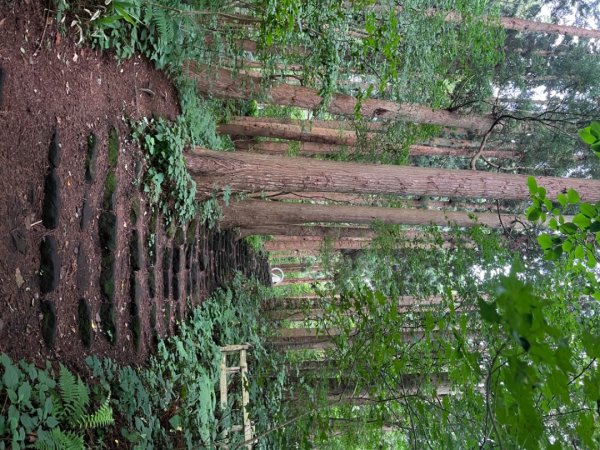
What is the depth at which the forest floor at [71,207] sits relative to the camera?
3.37 metres

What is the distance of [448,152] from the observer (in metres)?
11.5

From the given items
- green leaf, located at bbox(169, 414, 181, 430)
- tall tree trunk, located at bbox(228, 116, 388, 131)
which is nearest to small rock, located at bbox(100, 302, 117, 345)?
green leaf, located at bbox(169, 414, 181, 430)

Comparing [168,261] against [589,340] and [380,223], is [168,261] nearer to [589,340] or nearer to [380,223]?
[380,223]

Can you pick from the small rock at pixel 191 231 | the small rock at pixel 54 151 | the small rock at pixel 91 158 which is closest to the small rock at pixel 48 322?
the small rock at pixel 54 151

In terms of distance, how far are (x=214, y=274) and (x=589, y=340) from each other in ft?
23.8

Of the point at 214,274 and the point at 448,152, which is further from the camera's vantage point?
the point at 448,152

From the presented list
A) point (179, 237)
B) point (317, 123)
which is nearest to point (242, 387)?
point (179, 237)

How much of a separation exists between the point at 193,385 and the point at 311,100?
14.6 feet

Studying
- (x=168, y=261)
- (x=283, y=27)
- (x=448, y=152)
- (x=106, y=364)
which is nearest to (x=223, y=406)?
(x=168, y=261)

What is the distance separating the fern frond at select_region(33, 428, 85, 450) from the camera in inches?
114

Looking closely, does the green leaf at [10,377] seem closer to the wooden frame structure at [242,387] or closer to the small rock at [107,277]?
the small rock at [107,277]

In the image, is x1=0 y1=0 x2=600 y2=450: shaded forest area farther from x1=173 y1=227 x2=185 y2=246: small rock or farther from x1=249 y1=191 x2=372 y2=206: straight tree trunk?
x1=249 y1=191 x2=372 y2=206: straight tree trunk

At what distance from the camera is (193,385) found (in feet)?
17.2

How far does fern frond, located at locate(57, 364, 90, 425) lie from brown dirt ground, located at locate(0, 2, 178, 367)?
26 centimetres
